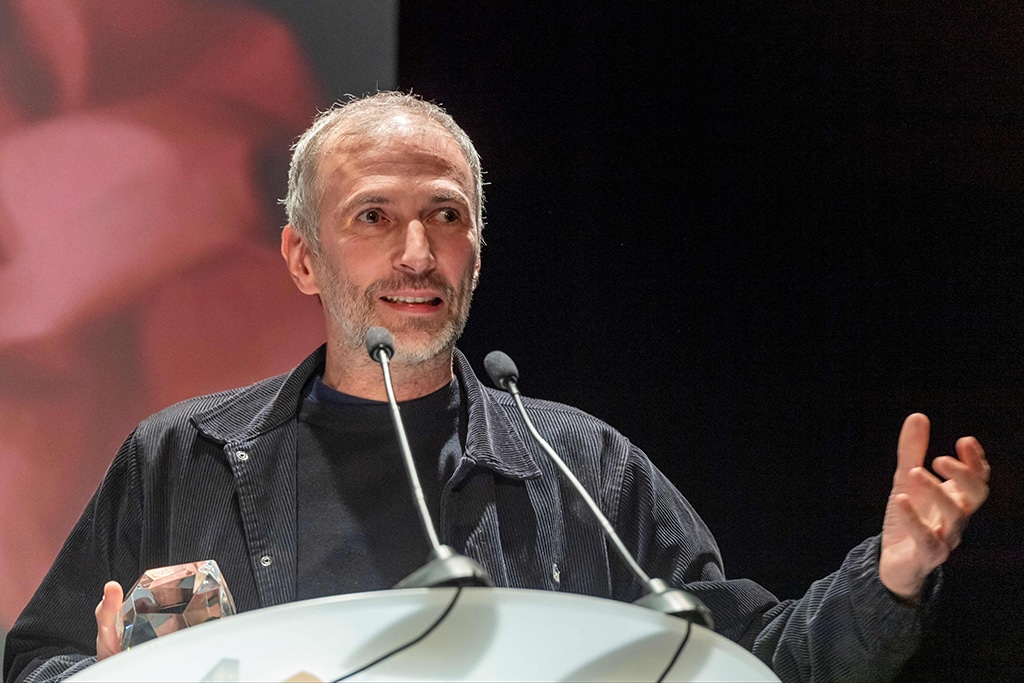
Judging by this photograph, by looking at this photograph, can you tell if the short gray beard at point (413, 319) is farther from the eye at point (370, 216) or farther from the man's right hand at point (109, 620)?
the man's right hand at point (109, 620)

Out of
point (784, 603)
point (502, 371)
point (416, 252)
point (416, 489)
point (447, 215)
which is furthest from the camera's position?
point (447, 215)

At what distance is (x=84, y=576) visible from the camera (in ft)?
5.48

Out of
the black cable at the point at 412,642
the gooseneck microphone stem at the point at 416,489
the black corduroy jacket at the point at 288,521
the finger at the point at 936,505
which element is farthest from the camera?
the black corduroy jacket at the point at 288,521

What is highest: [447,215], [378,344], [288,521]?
[447,215]

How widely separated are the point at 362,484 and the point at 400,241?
43 cm

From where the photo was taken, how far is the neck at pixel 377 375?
181 centimetres

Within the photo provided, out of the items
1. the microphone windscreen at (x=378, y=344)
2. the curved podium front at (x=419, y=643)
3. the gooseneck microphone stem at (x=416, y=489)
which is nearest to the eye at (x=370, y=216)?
the microphone windscreen at (x=378, y=344)

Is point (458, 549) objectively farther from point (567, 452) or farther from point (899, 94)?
point (899, 94)

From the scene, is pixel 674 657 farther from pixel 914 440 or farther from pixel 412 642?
pixel 914 440

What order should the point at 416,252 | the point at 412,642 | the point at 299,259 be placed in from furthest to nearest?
the point at 299,259
the point at 416,252
the point at 412,642

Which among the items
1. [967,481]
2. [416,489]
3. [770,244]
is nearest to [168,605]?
[416,489]

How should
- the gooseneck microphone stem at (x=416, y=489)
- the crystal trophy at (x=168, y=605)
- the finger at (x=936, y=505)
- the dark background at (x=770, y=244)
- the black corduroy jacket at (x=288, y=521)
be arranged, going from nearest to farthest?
1. the gooseneck microphone stem at (x=416, y=489)
2. the crystal trophy at (x=168, y=605)
3. the finger at (x=936, y=505)
4. the black corduroy jacket at (x=288, y=521)
5. the dark background at (x=770, y=244)

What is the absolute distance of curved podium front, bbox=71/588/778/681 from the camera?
76cm

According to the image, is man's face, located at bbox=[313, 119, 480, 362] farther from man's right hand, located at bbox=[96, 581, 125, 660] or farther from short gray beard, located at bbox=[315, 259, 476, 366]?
man's right hand, located at bbox=[96, 581, 125, 660]
